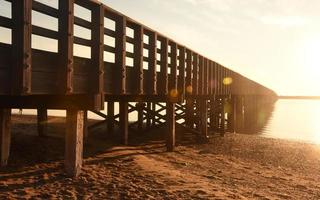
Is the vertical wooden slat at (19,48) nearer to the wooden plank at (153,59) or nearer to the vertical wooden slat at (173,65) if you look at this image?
the wooden plank at (153,59)

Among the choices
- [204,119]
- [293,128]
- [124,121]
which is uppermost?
[124,121]

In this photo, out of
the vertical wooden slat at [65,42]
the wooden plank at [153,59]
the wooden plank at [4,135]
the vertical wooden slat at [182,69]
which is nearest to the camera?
the vertical wooden slat at [65,42]

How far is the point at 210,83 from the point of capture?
22.2 meters

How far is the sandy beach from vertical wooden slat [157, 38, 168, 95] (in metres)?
2.11

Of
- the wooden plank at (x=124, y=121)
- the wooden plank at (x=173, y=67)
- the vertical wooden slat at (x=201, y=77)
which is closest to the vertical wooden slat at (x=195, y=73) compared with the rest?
the vertical wooden slat at (x=201, y=77)

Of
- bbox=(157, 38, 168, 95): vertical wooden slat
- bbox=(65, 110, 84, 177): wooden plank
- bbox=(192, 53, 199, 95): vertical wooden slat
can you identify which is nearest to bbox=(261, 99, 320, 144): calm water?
bbox=(192, 53, 199, 95): vertical wooden slat

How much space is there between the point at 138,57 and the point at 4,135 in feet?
13.6

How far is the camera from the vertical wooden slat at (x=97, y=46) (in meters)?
8.59

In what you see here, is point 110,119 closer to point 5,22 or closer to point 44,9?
point 44,9

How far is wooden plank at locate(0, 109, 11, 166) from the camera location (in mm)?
8812

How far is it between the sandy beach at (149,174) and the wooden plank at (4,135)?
0.85 feet

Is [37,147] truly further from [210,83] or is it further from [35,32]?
[210,83]

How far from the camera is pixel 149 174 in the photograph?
31.9 ft

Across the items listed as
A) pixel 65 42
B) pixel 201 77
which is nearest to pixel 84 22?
pixel 65 42
